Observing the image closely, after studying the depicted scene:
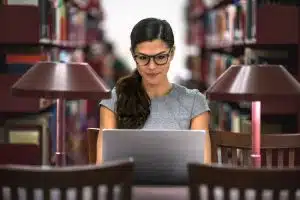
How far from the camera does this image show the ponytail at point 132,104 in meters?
2.25

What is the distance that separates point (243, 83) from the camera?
183 centimetres

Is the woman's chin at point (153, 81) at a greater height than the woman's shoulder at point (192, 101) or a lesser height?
greater

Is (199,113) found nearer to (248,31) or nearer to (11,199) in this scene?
(11,199)

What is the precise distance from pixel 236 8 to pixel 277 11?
1.39m

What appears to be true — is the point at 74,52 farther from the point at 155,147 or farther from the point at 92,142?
the point at 155,147

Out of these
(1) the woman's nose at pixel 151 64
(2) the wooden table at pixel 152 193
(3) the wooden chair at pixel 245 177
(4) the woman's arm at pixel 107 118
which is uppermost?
(1) the woman's nose at pixel 151 64

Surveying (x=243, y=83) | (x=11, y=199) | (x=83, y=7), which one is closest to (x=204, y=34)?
Answer: (x=83, y=7)

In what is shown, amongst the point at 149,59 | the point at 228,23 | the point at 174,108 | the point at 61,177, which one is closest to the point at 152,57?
the point at 149,59

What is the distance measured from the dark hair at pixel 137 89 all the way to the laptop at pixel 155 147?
49 centimetres

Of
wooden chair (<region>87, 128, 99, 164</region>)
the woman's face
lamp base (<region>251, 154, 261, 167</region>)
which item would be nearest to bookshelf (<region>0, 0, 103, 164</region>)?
wooden chair (<region>87, 128, 99, 164</region>)

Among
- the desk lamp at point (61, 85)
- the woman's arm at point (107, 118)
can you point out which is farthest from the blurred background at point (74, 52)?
the desk lamp at point (61, 85)

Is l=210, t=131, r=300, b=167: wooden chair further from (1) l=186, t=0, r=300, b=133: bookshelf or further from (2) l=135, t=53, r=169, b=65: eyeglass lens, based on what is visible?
(1) l=186, t=0, r=300, b=133: bookshelf

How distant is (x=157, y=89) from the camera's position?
2307 mm

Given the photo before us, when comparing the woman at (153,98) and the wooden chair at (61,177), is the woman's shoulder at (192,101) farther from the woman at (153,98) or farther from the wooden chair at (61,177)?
the wooden chair at (61,177)
